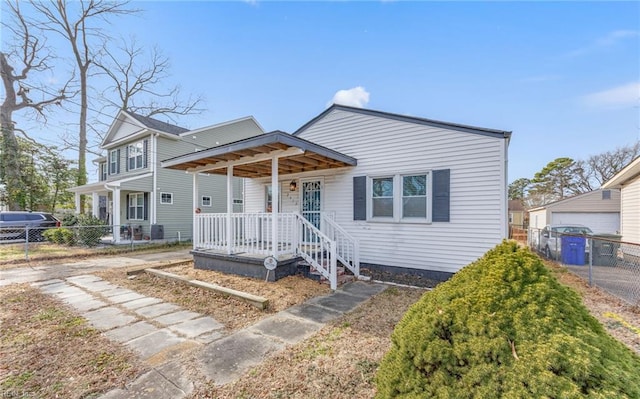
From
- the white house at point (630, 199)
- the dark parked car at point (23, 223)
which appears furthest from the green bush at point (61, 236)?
the white house at point (630, 199)

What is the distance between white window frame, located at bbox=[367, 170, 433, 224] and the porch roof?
897 millimetres

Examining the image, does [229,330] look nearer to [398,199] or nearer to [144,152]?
[398,199]

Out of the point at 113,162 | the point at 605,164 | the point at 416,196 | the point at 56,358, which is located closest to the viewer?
the point at 56,358

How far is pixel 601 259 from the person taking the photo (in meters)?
7.77

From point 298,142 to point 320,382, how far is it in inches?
150

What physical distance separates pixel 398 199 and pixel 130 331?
5660 mm

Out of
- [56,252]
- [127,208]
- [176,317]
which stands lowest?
[56,252]

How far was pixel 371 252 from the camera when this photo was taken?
6871 mm

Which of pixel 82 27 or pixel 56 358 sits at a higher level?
pixel 82 27

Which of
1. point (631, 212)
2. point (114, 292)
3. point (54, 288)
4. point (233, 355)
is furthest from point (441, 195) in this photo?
point (631, 212)

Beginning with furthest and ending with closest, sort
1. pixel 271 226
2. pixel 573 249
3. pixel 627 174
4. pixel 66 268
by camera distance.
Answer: pixel 627 174, pixel 573 249, pixel 66 268, pixel 271 226

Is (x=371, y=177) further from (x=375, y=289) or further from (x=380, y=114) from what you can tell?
(x=375, y=289)

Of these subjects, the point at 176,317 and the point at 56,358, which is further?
the point at 176,317

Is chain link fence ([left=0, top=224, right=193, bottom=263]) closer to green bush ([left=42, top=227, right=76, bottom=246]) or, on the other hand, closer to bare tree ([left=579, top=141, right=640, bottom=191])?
green bush ([left=42, top=227, right=76, bottom=246])
